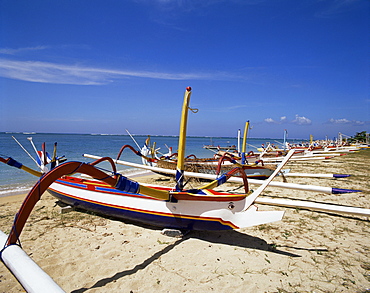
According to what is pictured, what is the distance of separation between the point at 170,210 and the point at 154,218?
384 millimetres

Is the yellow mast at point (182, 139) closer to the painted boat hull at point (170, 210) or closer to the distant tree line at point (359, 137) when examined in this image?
the painted boat hull at point (170, 210)

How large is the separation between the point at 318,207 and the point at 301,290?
1.91 meters

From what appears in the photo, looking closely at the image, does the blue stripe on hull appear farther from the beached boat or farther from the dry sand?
the dry sand

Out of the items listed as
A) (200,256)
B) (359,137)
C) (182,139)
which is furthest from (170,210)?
(359,137)

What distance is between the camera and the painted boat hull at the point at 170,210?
3100 mm

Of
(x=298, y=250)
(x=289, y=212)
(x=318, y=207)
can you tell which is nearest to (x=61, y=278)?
(x=298, y=250)

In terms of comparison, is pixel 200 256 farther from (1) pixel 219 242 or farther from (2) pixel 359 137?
(2) pixel 359 137

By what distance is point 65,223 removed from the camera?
4.21 m

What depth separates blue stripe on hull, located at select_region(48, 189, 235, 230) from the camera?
333 centimetres

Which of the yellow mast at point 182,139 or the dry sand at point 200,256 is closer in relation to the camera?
the dry sand at point 200,256

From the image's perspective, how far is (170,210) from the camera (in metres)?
3.51

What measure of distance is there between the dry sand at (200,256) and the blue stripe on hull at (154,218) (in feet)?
0.63

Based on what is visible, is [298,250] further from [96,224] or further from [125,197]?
[96,224]

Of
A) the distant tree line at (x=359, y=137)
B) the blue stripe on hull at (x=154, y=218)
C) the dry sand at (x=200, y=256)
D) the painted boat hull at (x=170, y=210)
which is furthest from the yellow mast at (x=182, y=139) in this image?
the distant tree line at (x=359, y=137)
